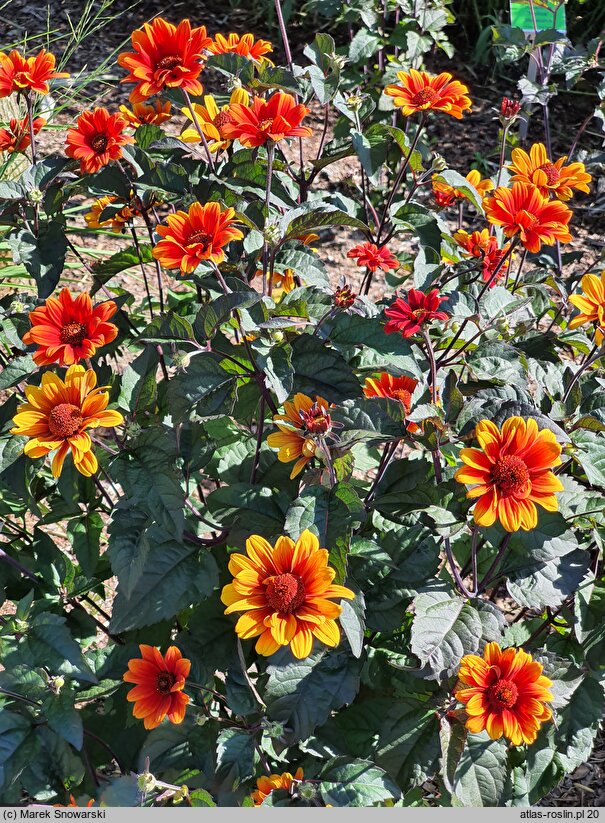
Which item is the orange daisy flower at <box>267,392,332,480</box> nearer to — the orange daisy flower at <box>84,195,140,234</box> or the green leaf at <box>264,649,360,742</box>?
the green leaf at <box>264,649,360,742</box>

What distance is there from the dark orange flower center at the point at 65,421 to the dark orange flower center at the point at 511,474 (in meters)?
0.63

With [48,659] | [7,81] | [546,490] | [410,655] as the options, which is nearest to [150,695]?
[48,659]

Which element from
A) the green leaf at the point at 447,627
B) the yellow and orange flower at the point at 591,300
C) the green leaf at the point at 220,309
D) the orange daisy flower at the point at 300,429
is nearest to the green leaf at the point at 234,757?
the green leaf at the point at 447,627

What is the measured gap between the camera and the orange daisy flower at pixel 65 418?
120 centimetres

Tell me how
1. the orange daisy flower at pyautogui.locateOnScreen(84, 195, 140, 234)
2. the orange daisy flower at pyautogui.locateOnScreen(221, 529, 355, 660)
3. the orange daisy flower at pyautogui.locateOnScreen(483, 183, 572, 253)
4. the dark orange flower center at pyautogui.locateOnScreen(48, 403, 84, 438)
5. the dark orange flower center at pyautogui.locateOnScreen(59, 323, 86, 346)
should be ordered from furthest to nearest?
the orange daisy flower at pyautogui.locateOnScreen(84, 195, 140, 234) < the orange daisy flower at pyautogui.locateOnScreen(483, 183, 572, 253) < the dark orange flower center at pyautogui.locateOnScreen(59, 323, 86, 346) < the dark orange flower center at pyautogui.locateOnScreen(48, 403, 84, 438) < the orange daisy flower at pyautogui.locateOnScreen(221, 529, 355, 660)

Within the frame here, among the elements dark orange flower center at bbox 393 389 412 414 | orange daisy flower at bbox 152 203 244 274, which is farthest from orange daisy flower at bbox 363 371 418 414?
orange daisy flower at bbox 152 203 244 274

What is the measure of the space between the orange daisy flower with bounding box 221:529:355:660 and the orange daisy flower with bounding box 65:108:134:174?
2.58 ft

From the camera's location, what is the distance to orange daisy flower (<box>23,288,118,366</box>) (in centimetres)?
128

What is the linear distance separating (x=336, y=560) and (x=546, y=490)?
1.06 ft

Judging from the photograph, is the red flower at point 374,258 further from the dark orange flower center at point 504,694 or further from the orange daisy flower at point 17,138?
the dark orange flower center at point 504,694

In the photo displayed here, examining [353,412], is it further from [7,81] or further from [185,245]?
[7,81]

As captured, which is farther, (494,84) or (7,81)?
(494,84)

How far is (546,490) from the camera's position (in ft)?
3.76

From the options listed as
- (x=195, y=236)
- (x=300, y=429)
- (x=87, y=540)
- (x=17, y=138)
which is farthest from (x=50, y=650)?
(x=17, y=138)
